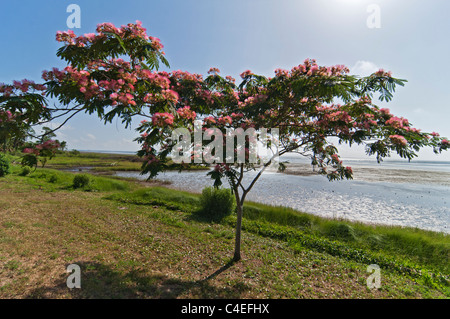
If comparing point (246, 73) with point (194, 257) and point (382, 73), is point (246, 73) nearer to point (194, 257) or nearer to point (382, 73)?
point (382, 73)

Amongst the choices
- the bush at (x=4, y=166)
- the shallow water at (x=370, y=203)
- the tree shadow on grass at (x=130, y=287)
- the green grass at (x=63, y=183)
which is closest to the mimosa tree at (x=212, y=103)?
the tree shadow on grass at (x=130, y=287)

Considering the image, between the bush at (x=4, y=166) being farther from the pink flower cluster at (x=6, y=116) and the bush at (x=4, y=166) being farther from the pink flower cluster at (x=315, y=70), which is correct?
the pink flower cluster at (x=315, y=70)

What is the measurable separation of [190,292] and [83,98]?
13.0ft

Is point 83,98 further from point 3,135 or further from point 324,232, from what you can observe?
point 324,232

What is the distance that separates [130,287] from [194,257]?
1.81 meters

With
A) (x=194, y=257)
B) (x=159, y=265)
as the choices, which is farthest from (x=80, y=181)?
(x=194, y=257)

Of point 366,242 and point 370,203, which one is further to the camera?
point 370,203

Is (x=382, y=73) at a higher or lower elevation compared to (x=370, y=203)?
higher

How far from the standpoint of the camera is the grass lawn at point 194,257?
3.99 meters

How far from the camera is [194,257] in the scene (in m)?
5.35

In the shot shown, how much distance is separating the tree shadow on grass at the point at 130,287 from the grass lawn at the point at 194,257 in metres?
0.02

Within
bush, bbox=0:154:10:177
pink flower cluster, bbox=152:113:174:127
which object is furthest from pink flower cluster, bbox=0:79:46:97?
bush, bbox=0:154:10:177
